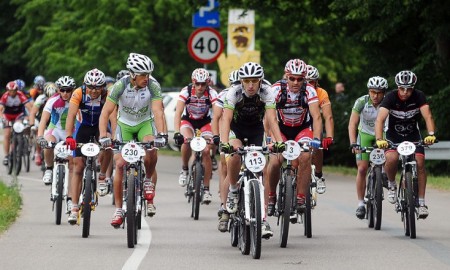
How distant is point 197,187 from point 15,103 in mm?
10755

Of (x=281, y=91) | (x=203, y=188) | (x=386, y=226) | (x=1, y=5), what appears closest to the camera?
(x=281, y=91)

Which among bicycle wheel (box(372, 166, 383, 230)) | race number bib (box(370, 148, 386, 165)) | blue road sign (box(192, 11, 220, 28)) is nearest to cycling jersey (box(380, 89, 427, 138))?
race number bib (box(370, 148, 386, 165))

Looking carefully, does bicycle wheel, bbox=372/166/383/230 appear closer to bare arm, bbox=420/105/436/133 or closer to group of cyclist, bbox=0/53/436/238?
group of cyclist, bbox=0/53/436/238

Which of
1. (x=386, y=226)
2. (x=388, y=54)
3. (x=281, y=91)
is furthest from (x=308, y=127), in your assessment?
(x=388, y=54)

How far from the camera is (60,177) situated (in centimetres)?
1800

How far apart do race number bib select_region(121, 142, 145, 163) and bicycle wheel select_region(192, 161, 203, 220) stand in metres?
3.68

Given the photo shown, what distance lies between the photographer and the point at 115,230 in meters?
17.2

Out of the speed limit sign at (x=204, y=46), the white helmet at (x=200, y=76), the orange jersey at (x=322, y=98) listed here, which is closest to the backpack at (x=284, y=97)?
the orange jersey at (x=322, y=98)

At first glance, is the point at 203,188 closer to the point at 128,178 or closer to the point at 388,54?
the point at 128,178

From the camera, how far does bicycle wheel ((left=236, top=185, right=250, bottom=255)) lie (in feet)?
46.3

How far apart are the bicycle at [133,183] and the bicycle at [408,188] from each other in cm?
291

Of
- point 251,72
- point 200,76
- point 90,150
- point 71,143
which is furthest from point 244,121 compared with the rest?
point 200,76

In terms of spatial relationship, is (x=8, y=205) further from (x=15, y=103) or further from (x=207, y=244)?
(x=15, y=103)

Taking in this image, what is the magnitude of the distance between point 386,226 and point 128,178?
407cm
